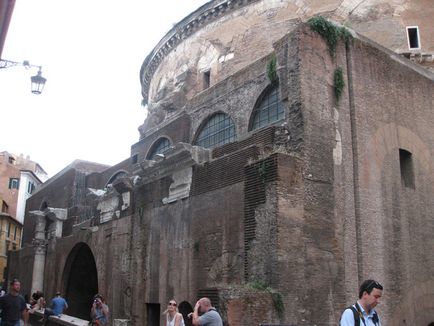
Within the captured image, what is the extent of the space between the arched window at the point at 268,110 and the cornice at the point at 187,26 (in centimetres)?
812

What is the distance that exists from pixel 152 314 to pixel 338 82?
6469 millimetres

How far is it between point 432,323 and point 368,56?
5.50m

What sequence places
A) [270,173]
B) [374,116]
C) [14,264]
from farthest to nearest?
[14,264] < [374,116] < [270,173]

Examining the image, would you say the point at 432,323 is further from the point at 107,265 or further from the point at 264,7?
the point at 264,7

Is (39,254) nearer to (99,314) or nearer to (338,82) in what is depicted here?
(99,314)

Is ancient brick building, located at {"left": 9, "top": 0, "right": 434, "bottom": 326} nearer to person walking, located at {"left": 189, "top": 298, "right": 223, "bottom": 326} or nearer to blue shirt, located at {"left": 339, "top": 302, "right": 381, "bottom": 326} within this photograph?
person walking, located at {"left": 189, "top": 298, "right": 223, "bottom": 326}

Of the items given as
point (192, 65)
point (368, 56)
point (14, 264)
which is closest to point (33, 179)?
point (14, 264)

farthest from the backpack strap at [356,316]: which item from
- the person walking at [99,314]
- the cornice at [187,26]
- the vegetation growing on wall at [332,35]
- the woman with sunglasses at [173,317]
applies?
the cornice at [187,26]

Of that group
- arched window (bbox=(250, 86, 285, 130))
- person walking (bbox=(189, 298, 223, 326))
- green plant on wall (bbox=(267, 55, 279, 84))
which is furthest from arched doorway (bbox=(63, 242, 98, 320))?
person walking (bbox=(189, 298, 223, 326))

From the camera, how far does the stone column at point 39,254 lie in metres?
19.4

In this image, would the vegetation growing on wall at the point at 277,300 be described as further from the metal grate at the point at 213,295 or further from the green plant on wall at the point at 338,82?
the green plant on wall at the point at 338,82

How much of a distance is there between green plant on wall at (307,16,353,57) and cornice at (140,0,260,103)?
347 inches

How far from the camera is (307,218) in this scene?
30.0 ft

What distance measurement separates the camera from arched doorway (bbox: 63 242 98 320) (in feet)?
58.9
